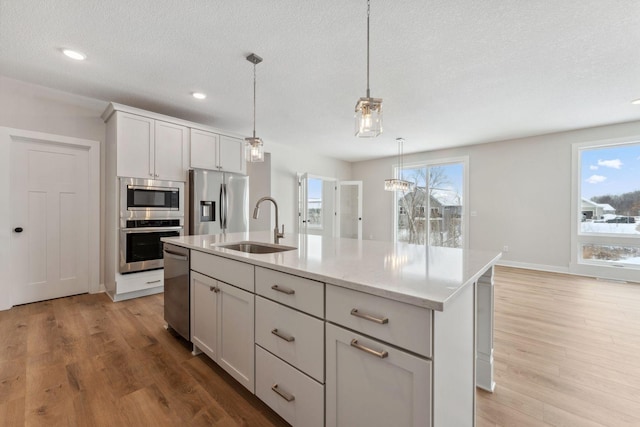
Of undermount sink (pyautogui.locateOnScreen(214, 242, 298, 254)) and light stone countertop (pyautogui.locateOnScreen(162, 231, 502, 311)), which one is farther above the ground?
light stone countertop (pyautogui.locateOnScreen(162, 231, 502, 311))

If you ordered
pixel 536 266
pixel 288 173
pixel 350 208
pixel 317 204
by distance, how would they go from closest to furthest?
pixel 536 266 < pixel 288 173 < pixel 317 204 < pixel 350 208

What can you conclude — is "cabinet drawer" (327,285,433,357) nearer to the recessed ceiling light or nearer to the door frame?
the recessed ceiling light

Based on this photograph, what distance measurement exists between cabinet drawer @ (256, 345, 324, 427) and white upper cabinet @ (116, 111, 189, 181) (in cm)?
301

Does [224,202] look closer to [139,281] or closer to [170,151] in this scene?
[170,151]

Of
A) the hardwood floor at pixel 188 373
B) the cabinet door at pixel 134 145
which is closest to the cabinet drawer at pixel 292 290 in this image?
the hardwood floor at pixel 188 373

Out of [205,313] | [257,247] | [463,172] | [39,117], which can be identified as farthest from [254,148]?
[463,172]

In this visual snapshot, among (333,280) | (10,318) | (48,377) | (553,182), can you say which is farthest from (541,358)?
(10,318)

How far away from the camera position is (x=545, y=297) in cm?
345

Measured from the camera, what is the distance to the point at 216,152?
4.16m

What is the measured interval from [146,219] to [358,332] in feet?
11.1

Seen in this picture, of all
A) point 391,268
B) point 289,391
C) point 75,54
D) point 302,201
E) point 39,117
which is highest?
point 75,54

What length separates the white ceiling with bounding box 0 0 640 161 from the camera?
6.38 ft

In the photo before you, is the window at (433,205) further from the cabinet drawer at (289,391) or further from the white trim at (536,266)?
the cabinet drawer at (289,391)

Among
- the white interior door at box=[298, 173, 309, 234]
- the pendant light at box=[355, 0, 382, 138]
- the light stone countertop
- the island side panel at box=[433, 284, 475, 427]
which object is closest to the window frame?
the white interior door at box=[298, 173, 309, 234]
